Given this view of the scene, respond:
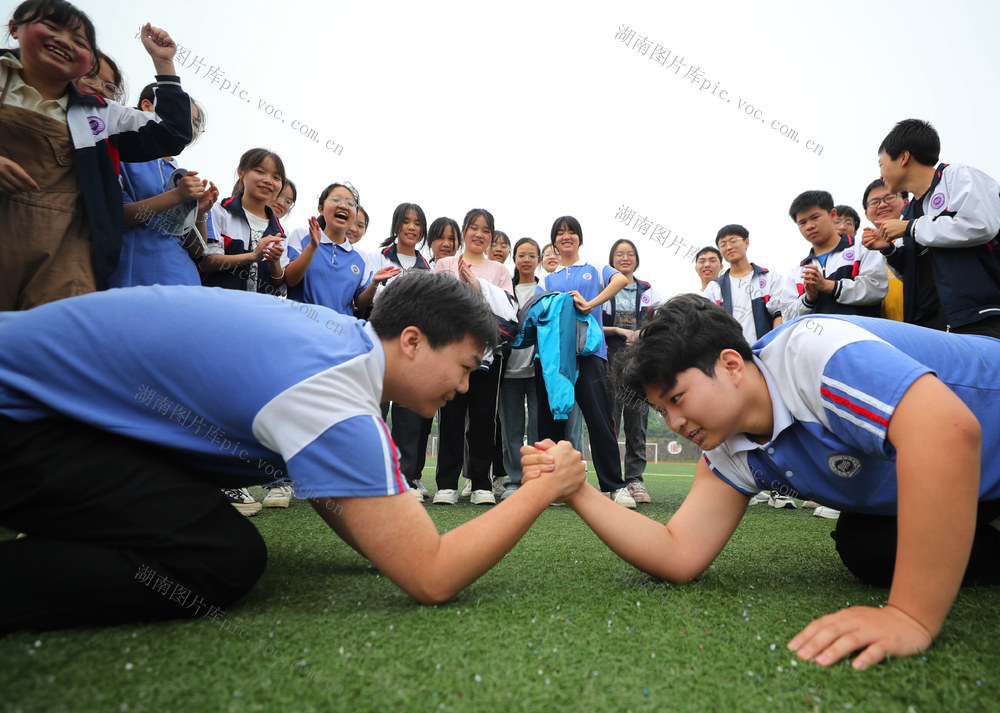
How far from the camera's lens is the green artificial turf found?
3.62 ft

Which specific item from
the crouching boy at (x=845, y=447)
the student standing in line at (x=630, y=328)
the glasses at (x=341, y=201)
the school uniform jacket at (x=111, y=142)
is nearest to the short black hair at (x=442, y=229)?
the glasses at (x=341, y=201)

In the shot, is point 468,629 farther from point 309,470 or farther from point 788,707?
point 788,707

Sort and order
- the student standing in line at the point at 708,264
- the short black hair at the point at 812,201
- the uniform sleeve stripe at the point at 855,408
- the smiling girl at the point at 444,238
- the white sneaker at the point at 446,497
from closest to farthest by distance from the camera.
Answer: the uniform sleeve stripe at the point at 855,408
the white sneaker at the point at 446,497
the short black hair at the point at 812,201
the smiling girl at the point at 444,238
the student standing in line at the point at 708,264

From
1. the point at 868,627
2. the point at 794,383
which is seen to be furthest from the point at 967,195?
the point at 868,627

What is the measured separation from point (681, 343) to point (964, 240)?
2236 millimetres

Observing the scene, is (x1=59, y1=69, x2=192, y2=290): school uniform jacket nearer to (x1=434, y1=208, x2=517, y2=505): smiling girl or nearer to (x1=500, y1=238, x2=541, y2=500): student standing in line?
(x1=434, y1=208, x2=517, y2=505): smiling girl

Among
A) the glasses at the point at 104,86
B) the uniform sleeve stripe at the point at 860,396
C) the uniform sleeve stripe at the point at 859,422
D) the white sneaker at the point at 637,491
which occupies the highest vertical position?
the uniform sleeve stripe at the point at 860,396

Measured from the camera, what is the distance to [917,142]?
335cm

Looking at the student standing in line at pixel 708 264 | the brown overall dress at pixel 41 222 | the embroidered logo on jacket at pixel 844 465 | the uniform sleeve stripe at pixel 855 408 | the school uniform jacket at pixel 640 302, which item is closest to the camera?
the uniform sleeve stripe at pixel 855 408

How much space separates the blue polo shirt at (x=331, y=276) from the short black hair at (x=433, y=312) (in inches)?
97.6

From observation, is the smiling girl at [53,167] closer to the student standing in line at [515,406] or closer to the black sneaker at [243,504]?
the black sneaker at [243,504]

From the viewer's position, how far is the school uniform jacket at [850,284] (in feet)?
13.1

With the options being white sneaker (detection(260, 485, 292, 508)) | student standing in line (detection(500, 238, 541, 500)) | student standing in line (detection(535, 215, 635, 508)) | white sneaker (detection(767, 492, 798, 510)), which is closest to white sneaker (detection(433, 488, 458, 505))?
student standing in line (detection(500, 238, 541, 500))

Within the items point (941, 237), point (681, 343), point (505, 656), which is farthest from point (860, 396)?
point (941, 237)
